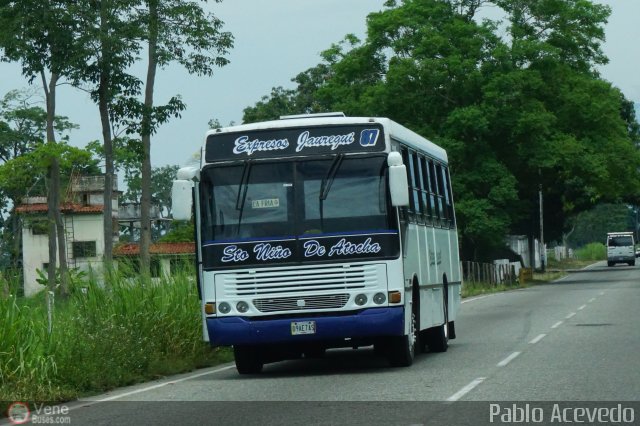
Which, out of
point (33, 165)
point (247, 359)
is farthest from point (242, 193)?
point (33, 165)

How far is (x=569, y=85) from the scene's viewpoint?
5856 centimetres

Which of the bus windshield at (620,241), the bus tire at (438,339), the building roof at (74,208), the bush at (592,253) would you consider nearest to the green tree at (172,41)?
the bus tire at (438,339)

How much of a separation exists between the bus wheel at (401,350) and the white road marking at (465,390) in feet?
6.15

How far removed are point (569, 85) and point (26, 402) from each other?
4789cm

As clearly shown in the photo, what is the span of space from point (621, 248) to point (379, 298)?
79994 millimetres

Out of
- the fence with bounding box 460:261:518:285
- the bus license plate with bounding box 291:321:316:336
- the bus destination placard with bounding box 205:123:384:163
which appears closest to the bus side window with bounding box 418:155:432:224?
the bus destination placard with bounding box 205:123:384:163

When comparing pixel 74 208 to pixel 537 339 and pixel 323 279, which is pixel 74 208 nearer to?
pixel 537 339

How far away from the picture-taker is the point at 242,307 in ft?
52.8

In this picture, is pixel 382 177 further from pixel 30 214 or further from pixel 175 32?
pixel 30 214

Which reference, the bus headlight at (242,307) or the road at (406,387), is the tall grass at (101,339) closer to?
the road at (406,387)

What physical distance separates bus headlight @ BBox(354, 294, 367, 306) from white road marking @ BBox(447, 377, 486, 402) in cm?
177

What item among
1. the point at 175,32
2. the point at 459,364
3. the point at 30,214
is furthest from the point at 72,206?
the point at 459,364

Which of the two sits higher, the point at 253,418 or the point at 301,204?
the point at 301,204

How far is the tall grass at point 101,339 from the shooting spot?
554 inches
